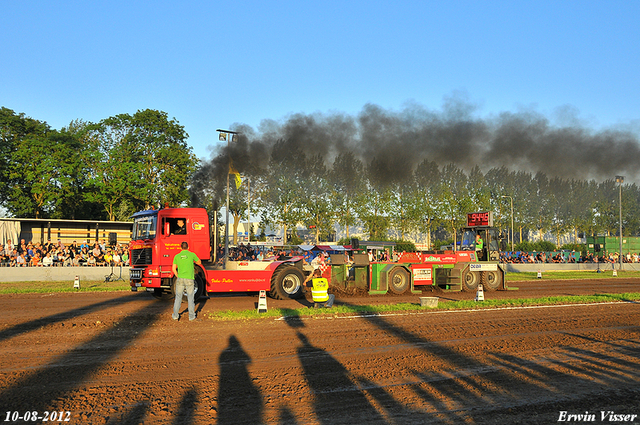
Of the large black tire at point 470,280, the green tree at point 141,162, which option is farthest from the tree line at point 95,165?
the large black tire at point 470,280

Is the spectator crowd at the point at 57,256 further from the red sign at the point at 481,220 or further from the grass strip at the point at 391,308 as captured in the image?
the red sign at the point at 481,220

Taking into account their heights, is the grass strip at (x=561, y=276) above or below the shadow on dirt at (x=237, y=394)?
below

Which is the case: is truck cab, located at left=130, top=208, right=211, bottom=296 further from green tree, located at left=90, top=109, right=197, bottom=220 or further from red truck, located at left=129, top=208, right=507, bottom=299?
green tree, located at left=90, top=109, right=197, bottom=220

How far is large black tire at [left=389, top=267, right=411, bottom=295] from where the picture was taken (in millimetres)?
19500

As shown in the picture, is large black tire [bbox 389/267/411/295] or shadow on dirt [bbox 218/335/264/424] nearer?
shadow on dirt [bbox 218/335/264/424]

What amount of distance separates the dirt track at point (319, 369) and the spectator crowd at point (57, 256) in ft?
51.6

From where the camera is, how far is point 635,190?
7525 cm

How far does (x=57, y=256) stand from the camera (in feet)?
88.6

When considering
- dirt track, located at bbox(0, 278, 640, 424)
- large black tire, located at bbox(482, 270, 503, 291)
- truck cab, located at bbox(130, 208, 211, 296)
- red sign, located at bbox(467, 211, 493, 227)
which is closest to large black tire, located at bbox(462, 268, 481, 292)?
large black tire, located at bbox(482, 270, 503, 291)

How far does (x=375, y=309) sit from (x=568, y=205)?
56.2 m

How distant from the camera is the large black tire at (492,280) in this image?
21438mm

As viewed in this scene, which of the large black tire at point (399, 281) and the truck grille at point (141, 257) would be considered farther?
the large black tire at point (399, 281)

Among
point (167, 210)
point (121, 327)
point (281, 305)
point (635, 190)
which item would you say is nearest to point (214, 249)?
point (167, 210)

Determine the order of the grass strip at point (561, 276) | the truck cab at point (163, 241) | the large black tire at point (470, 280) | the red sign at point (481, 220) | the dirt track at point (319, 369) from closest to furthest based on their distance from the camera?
the dirt track at point (319, 369)
the truck cab at point (163, 241)
the large black tire at point (470, 280)
the red sign at point (481, 220)
the grass strip at point (561, 276)
